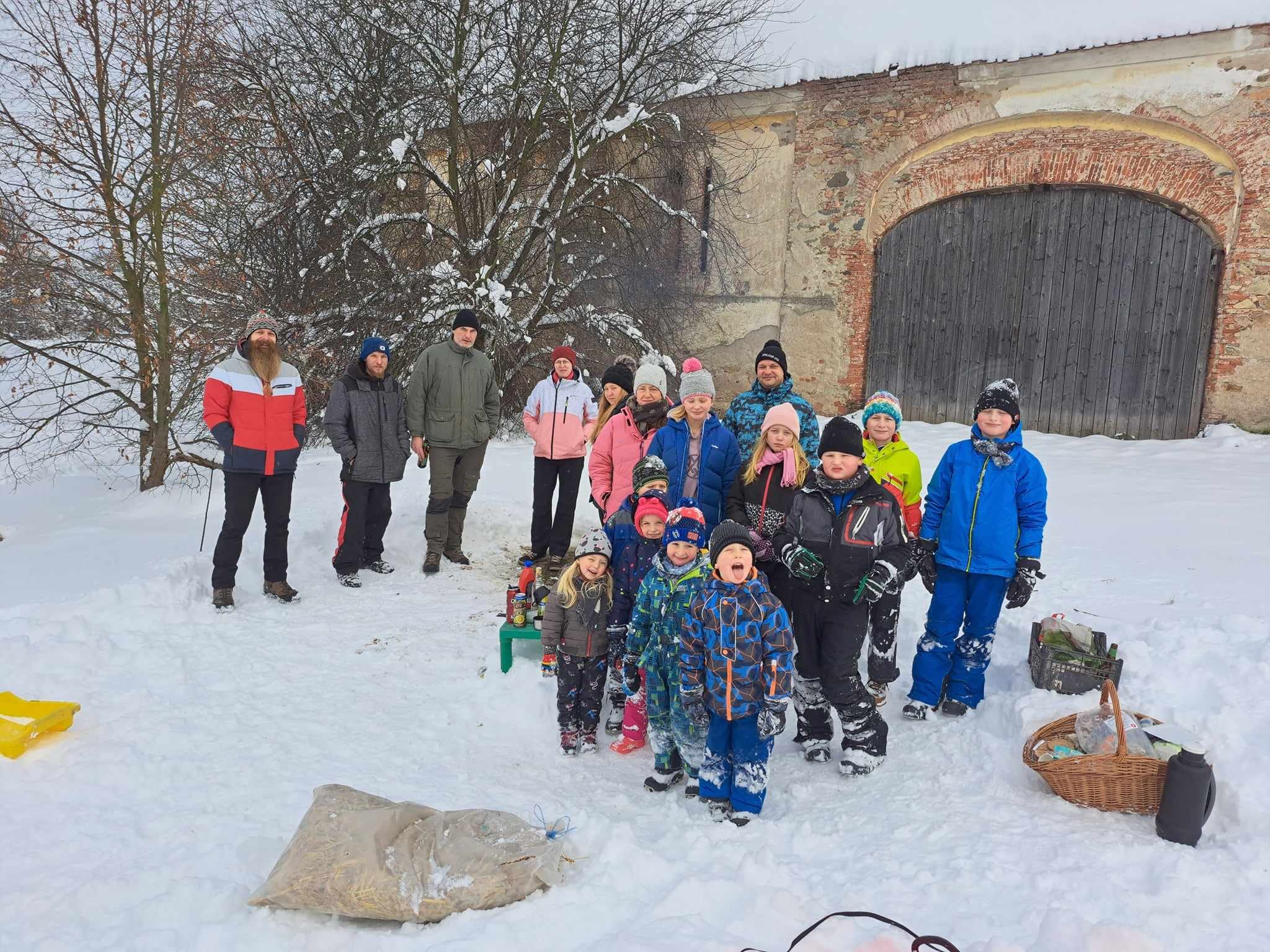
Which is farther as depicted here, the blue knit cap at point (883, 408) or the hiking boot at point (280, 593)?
the hiking boot at point (280, 593)

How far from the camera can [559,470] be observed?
598cm

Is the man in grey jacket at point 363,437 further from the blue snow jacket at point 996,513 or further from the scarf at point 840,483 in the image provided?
the blue snow jacket at point 996,513

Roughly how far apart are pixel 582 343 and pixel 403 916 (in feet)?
29.9

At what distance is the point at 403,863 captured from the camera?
255 centimetres

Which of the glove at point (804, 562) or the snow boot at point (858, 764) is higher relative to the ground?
the glove at point (804, 562)

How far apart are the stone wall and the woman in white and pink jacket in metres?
6.46

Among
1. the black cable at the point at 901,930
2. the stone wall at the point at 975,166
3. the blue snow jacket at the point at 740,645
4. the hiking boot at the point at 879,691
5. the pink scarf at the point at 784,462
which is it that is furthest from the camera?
the stone wall at the point at 975,166

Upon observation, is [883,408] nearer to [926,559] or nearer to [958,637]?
[926,559]

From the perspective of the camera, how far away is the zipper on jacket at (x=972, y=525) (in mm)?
3857

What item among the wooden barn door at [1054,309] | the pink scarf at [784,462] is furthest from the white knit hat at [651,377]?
the wooden barn door at [1054,309]

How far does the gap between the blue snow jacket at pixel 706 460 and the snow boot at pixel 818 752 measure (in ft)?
3.82

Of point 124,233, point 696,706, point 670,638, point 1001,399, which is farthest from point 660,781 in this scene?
point 124,233

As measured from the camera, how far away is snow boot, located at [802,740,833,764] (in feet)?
12.3

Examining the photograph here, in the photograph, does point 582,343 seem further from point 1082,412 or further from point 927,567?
point 927,567
